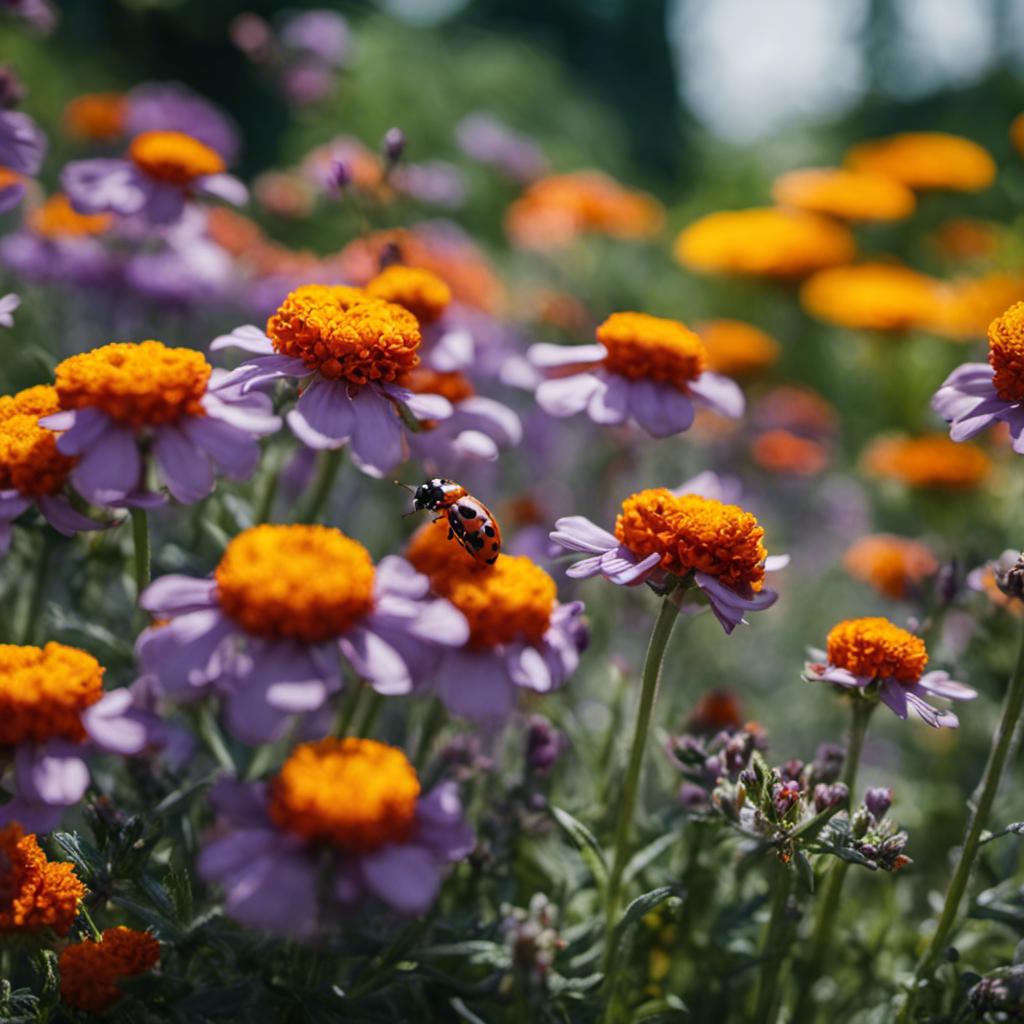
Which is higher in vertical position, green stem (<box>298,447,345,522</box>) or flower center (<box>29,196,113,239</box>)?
green stem (<box>298,447,345,522</box>)

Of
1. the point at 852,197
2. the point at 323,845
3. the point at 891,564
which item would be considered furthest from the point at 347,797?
the point at 852,197

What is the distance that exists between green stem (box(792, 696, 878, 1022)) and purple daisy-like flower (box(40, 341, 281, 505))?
0.99 m

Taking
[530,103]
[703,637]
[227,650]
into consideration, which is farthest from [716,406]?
[530,103]

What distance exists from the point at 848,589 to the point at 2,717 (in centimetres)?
393

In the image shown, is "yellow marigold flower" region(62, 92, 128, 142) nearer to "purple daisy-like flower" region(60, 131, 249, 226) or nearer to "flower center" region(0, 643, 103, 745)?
"purple daisy-like flower" region(60, 131, 249, 226)

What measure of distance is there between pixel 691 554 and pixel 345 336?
0.57 metres

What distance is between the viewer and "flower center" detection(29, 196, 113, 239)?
3.12m

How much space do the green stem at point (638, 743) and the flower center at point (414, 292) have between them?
0.80 metres

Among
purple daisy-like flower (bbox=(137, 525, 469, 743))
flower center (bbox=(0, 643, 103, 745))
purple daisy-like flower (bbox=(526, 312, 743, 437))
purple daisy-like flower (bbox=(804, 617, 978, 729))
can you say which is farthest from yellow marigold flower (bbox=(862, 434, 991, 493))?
flower center (bbox=(0, 643, 103, 745))

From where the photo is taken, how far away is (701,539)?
139cm

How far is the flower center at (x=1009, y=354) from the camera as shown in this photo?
1515 millimetres

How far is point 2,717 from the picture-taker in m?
1.19

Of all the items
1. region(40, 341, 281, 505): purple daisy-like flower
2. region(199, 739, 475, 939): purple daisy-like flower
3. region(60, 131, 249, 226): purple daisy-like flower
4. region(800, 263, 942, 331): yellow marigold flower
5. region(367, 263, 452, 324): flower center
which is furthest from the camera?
region(800, 263, 942, 331): yellow marigold flower

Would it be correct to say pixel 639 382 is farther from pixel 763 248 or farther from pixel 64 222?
pixel 763 248
